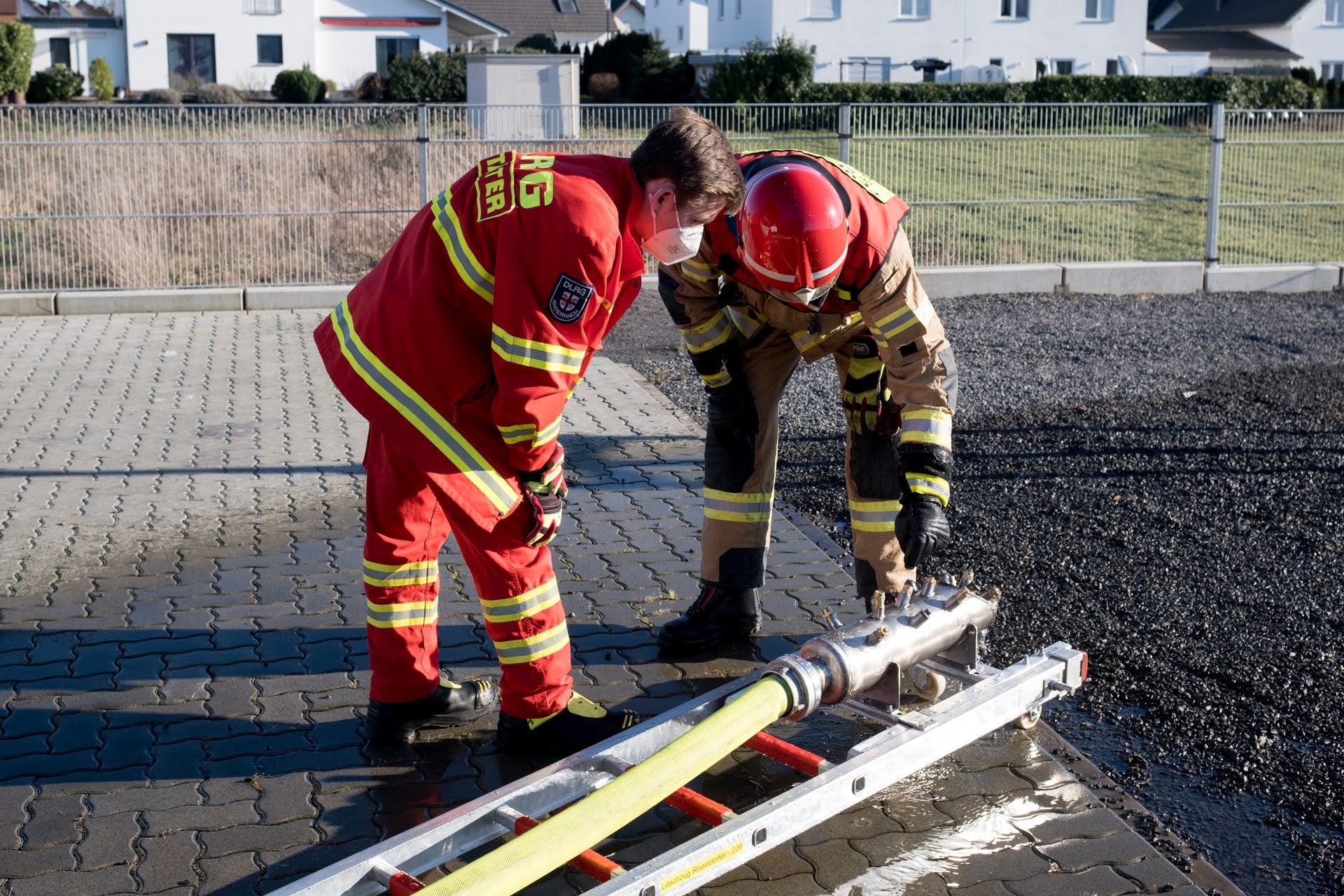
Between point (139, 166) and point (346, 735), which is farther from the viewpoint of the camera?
point (139, 166)

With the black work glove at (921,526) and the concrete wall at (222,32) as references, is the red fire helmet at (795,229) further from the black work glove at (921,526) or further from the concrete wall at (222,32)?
the concrete wall at (222,32)

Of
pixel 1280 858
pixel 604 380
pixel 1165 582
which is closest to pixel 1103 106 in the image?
pixel 604 380

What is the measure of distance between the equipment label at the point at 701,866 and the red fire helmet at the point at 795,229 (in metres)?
1.76

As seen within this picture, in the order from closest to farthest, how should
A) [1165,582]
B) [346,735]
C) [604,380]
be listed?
1. [346,735]
2. [1165,582]
3. [604,380]

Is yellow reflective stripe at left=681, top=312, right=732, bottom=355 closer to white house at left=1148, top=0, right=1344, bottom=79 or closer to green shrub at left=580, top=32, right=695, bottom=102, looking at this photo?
green shrub at left=580, top=32, right=695, bottom=102

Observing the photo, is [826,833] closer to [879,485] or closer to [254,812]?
[879,485]

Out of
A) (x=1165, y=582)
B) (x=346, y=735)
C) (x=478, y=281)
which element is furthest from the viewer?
(x=1165, y=582)

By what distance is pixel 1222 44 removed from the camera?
5738 centimetres

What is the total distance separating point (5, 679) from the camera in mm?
4738

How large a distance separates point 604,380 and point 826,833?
630 centimetres

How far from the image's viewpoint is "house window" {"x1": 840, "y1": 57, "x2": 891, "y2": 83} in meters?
44.6

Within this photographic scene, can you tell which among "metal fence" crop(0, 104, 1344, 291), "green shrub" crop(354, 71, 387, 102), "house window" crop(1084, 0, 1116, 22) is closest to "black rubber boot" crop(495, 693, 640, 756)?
"metal fence" crop(0, 104, 1344, 291)

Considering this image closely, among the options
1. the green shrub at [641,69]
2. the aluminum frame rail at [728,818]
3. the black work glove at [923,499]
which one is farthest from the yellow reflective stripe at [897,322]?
the green shrub at [641,69]

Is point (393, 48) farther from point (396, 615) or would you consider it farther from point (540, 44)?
point (396, 615)
